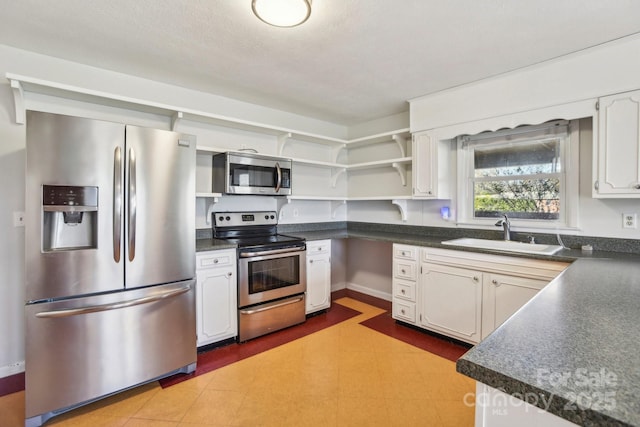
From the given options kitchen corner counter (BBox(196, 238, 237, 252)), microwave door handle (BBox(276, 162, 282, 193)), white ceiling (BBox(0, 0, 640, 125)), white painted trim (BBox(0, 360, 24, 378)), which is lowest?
white painted trim (BBox(0, 360, 24, 378))

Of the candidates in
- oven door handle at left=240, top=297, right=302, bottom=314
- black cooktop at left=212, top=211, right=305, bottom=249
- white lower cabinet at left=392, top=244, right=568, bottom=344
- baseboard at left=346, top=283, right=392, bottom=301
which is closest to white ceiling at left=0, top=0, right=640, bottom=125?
black cooktop at left=212, top=211, right=305, bottom=249

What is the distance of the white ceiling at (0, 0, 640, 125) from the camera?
68.4 inches

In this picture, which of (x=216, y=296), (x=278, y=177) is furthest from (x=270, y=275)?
(x=278, y=177)

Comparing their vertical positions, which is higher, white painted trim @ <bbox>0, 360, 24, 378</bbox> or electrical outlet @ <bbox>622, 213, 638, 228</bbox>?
electrical outlet @ <bbox>622, 213, 638, 228</bbox>

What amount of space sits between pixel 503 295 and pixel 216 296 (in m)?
2.28

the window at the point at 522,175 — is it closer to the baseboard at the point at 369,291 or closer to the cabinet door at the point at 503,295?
the cabinet door at the point at 503,295

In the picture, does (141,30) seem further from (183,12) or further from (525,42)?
(525,42)

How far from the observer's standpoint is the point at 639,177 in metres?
2.01

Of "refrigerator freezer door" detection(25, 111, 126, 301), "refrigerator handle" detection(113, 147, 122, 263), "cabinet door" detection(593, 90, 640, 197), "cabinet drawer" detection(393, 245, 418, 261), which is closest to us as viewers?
"refrigerator freezer door" detection(25, 111, 126, 301)

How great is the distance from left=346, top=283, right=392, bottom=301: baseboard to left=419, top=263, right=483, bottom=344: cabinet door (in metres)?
0.94

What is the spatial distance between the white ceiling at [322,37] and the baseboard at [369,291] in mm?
2442

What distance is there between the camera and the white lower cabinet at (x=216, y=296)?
8.18 ft

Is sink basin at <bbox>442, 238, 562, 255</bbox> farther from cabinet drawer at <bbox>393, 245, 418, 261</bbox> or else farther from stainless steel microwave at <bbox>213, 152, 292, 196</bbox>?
stainless steel microwave at <bbox>213, 152, 292, 196</bbox>

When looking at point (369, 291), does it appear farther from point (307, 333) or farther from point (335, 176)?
point (335, 176)
